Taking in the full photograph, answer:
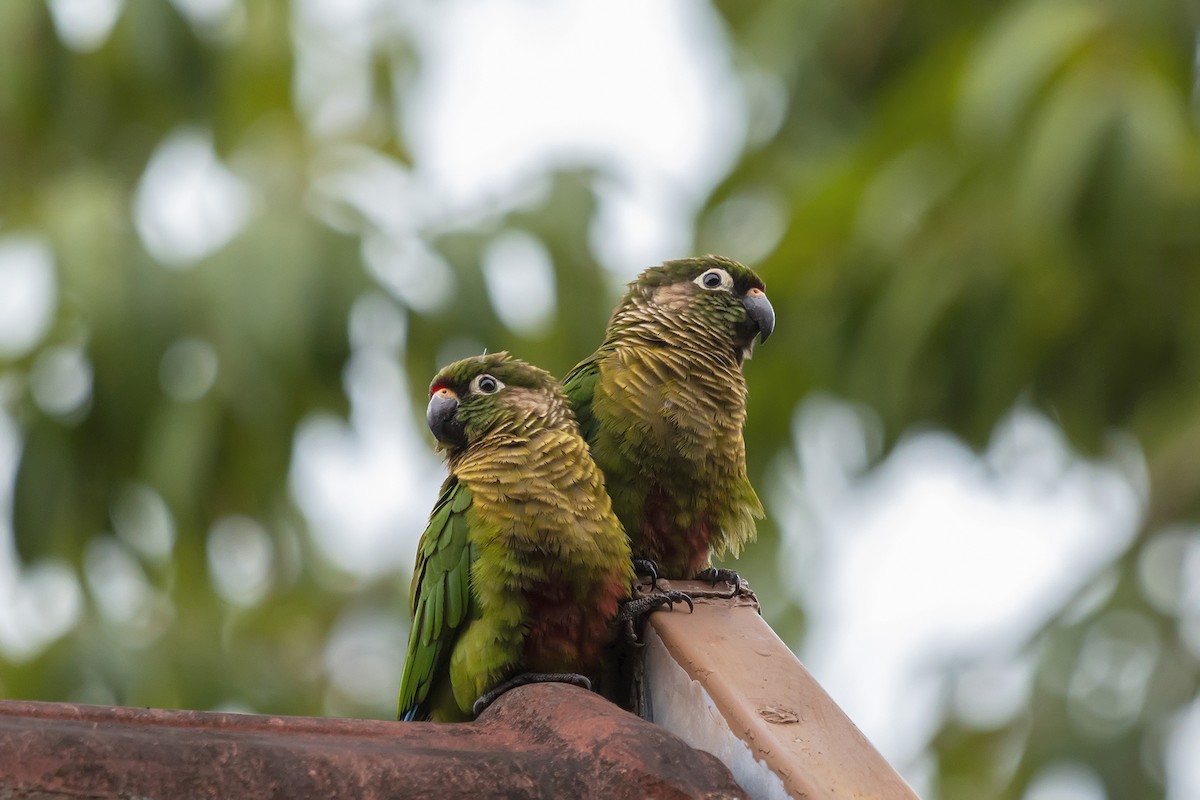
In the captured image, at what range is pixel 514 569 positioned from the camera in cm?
317

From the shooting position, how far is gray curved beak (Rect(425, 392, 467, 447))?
3.60m

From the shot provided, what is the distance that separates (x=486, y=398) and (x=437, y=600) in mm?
561

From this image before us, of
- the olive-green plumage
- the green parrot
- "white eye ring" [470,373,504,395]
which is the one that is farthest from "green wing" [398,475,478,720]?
the green parrot

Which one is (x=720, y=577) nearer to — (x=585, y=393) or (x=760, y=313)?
(x=585, y=393)

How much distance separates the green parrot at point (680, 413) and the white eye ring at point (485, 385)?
0.76 ft

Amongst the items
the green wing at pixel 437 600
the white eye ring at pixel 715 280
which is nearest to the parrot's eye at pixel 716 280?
the white eye ring at pixel 715 280

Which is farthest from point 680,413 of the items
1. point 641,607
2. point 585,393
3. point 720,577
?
point 641,607

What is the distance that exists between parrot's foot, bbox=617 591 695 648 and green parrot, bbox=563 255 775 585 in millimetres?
215

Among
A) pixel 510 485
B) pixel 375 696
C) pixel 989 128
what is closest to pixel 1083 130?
pixel 989 128

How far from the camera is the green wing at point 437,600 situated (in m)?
3.23

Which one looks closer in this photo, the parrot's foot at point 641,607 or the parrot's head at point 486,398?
the parrot's foot at point 641,607

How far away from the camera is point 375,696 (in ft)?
32.0

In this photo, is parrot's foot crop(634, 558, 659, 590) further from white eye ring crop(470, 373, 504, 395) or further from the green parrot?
white eye ring crop(470, 373, 504, 395)

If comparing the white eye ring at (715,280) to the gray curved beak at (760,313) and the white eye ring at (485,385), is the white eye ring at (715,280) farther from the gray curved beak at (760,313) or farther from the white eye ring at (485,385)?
the white eye ring at (485,385)
